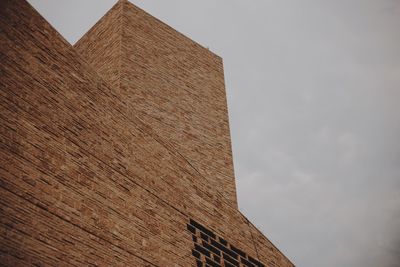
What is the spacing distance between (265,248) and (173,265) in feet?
8.73

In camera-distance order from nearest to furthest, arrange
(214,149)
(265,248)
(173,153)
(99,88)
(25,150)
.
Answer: (25,150), (99,88), (173,153), (265,248), (214,149)

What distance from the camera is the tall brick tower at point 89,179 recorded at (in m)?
4.04

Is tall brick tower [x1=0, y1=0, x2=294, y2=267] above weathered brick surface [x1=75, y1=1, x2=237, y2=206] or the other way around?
the other way around

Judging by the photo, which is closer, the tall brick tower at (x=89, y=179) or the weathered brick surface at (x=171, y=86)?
the tall brick tower at (x=89, y=179)

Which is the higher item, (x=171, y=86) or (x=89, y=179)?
(x=171, y=86)

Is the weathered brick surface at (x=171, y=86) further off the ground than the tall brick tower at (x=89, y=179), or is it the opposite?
the weathered brick surface at (x=171, y=86)

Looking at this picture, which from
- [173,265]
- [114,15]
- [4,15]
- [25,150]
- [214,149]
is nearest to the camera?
[25,150]

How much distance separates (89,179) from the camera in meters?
4.82

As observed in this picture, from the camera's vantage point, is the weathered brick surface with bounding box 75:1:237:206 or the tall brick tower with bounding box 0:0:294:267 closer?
the tall brick tower with bounding box 0:0:294:267

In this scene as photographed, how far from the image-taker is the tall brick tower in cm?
404

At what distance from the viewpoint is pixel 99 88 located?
5742 mm

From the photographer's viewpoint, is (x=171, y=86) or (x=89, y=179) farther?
(x=171, y=86)

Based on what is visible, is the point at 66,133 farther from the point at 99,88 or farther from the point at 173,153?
the point at 173,153

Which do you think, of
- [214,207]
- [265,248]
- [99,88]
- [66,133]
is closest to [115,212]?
[66,133]
